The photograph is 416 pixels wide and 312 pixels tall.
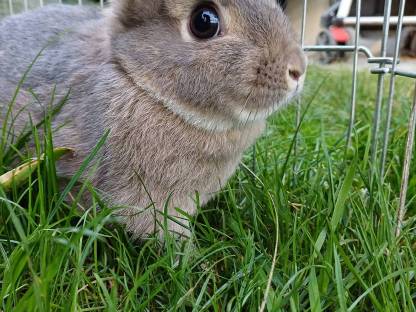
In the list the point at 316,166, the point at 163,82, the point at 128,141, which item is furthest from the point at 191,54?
the point at 316,166

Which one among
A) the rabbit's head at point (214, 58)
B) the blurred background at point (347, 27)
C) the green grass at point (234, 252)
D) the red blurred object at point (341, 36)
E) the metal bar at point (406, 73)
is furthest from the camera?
the red blurred object at point (341, 36)

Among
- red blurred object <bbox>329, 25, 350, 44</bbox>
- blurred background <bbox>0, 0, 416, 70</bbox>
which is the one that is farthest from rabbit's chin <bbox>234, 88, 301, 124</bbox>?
red blurred object <bbox>329, 25, 350, 44</bbox>

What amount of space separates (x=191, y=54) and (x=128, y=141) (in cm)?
27

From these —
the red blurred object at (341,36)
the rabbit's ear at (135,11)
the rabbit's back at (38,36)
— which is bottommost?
the red blurred object at (341,36)

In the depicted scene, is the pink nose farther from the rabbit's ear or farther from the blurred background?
the blurred background

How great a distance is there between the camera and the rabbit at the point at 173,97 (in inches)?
43.4

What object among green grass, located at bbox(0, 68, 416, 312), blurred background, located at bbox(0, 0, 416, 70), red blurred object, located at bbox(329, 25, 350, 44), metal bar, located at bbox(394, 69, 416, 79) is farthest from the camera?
red blurred object, located at bbox(329, 25, 350, 44)

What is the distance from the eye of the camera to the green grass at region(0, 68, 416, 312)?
91 cm

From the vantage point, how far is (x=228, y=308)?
95 cm

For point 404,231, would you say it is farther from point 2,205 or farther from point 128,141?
point 2,205

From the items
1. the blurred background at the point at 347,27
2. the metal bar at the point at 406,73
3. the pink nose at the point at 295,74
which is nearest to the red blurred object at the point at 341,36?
the blurred background at the point at 347,27

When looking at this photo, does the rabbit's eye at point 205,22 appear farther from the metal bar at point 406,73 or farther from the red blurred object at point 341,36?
the red blurred object at point 341,36

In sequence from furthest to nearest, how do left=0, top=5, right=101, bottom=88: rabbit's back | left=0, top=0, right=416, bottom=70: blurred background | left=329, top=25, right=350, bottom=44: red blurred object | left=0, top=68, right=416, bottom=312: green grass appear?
left=329, top=25, right=350, bottom=44: red blurred object → left=0, top=0, right=416, bottom=70: blurred background → left=0, top=5, right=101, bottom=88: rabbit's back → left=0, top=68, right=416, bottom=312: green grass

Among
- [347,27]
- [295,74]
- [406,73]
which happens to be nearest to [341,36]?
[347,27]
